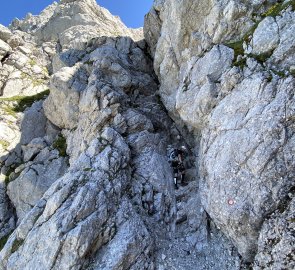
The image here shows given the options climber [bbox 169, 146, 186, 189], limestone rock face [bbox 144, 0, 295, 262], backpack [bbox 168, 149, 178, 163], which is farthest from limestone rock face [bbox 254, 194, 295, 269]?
backpack [bbox 168, 149, 178, 163]

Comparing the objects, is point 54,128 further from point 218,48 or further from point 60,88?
point 218,48

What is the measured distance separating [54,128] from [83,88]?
305 inches

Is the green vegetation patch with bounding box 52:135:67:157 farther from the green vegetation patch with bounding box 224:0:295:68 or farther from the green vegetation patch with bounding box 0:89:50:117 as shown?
the green vegetation patch with bounding box 224:0:295:68

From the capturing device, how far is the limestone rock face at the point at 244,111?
16828 millimetres

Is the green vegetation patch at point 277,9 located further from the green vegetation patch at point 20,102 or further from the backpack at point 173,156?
the green vegetation patch at point 20,102

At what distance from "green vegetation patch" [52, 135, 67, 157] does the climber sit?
1467 cm

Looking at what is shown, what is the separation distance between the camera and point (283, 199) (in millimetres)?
16078

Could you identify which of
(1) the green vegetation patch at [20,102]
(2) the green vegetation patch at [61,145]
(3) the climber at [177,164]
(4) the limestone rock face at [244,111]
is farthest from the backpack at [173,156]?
(1) the green vegetation patch at [20,102]

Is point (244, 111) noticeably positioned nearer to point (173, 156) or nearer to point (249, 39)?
point (249, 39)

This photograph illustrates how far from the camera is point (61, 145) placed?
123ft

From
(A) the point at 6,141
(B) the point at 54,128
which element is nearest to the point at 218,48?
(B) the point at 54,128

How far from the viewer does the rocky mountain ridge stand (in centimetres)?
1738

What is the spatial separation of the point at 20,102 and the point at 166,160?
3142cm

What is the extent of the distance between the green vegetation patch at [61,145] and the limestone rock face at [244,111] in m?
16.9
